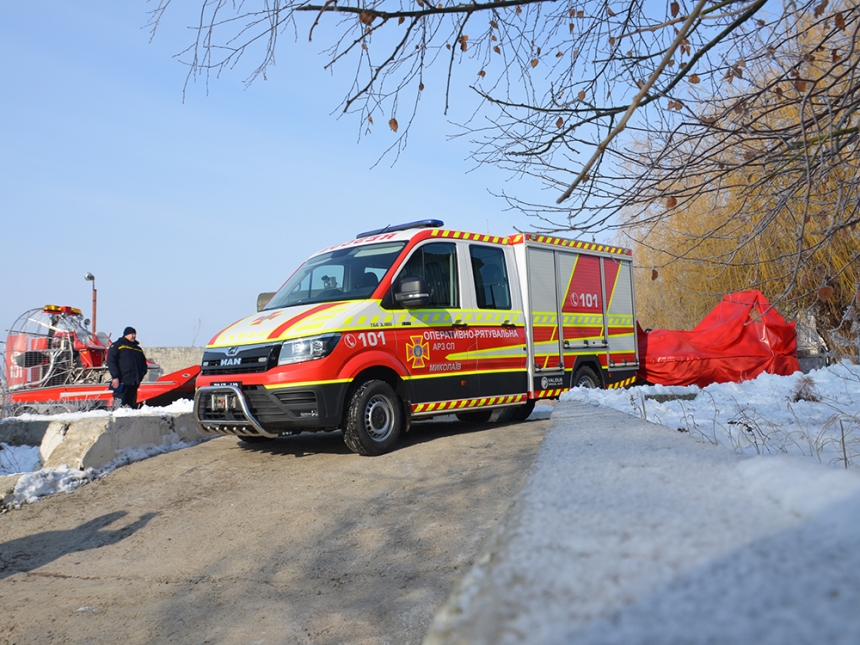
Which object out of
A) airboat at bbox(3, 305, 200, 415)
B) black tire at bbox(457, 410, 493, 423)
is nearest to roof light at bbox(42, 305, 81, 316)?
airboat at bbox(3, 305, 200, 415)

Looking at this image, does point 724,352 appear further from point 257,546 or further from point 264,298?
point 257,546

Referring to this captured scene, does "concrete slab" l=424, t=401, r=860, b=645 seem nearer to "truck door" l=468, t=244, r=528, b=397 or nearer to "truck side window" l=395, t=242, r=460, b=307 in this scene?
"truck side window" l=395, t=242, r=460, b=307

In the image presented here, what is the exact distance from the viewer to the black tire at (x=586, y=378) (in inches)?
388

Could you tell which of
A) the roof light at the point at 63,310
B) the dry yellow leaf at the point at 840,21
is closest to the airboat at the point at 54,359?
the roof light at the point at 63,310

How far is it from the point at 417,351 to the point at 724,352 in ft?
24.1

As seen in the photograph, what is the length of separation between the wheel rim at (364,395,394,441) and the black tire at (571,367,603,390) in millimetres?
3719

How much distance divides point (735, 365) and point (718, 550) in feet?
40.2

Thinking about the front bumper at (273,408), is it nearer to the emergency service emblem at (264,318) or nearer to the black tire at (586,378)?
the emergency service emblem at (264,318)

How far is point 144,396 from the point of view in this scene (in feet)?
39.8

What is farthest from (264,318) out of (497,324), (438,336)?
Answer: (497,324)

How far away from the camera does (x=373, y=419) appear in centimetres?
674

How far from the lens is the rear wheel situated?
9859 millimetres

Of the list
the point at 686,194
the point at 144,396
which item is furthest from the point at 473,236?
the point at 144,396

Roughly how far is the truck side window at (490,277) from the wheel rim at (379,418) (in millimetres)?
1955
